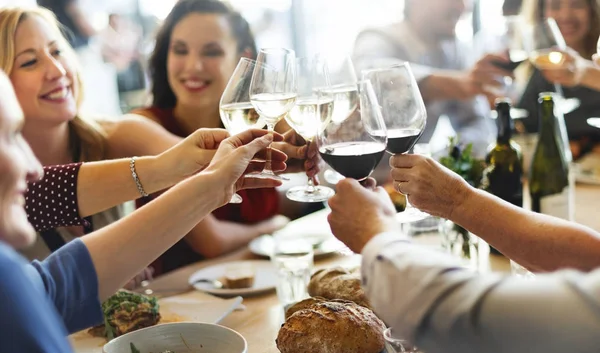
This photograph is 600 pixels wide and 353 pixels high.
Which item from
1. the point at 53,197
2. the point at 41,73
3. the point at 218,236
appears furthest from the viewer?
the point at 218,236

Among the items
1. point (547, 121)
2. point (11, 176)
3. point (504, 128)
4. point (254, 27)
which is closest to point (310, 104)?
point (11, 176)

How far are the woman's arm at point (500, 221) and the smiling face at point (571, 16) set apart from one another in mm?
2029

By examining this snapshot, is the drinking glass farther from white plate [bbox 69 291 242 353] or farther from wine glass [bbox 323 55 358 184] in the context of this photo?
white plate [bbox 69 291 242 353]

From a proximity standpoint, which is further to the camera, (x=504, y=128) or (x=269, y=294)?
(x=504, y=128)

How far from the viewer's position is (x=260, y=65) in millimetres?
1155

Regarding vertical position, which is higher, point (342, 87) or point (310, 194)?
point (342, 87)

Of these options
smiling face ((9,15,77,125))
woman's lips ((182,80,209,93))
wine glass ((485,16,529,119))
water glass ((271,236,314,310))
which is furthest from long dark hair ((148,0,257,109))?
water glass ((271,236,314,310))

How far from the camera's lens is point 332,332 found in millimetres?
1012

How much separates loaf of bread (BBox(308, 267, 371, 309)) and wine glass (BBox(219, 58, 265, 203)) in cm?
22

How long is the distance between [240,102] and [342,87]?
0.62 ft

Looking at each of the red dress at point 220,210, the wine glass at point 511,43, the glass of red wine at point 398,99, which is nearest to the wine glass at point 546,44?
the wine glass at point 511,43

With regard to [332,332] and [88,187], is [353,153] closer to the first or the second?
[332,332]

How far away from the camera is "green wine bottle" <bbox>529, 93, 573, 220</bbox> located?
69.7 inches

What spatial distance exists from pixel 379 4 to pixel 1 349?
550cm
